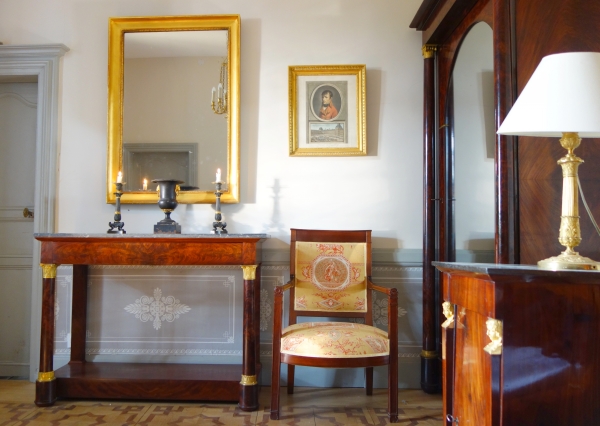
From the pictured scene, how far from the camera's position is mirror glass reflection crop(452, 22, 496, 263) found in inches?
82.1

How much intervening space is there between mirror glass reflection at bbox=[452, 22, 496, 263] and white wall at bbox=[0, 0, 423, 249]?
0.43 meters

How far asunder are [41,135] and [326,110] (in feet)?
5.65

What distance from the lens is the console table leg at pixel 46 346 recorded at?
249cm

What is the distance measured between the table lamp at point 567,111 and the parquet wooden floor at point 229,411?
4.33 feet

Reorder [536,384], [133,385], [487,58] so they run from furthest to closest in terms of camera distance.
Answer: [133,385] < [487,58] < [536,384]

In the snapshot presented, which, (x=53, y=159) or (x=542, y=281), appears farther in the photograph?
(x=53, y=159)

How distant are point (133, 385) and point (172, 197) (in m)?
1.00

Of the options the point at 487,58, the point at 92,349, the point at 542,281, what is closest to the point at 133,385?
the point at 92,349

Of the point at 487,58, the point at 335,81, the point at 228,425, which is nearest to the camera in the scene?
the point at 487,58

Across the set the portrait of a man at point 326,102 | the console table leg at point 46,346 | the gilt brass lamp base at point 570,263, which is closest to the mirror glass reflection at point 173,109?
the portrait of a man at point 326,102

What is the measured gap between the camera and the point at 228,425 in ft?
7.37

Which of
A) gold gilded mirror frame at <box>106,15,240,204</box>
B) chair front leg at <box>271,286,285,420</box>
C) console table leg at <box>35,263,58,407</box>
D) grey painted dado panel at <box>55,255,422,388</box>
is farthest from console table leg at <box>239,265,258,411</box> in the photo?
console table leg at <box>35,263,58,407</box>

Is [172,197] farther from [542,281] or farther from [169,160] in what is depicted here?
[542,281]

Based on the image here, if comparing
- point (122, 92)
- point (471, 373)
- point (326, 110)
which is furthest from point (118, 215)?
point (471, 373)
